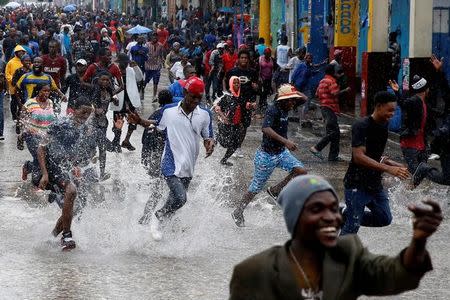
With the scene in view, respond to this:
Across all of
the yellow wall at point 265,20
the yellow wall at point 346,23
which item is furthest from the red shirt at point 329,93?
the yellow wall at point 265,20

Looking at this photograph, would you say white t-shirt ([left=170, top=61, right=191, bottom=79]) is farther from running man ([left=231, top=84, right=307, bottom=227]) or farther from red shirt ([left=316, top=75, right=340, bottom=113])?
running man ([left=231, top=84, right=307, bottom=227])

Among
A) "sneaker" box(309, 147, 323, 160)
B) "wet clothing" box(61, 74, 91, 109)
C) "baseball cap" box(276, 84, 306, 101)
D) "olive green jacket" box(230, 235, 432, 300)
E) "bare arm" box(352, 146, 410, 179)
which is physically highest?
"olive green jacket" box(230, 235, 432, 300)

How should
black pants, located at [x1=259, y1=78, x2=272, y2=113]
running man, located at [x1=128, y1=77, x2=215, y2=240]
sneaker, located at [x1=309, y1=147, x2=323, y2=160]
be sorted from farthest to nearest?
black pants, located at [x1=259, y1=78, x2=272, y2=113], sneaker, located at [x1=309, y1=147, x2=323, y2=160], running man, located at [x1=128, y1=77, x2=215, y2=240]

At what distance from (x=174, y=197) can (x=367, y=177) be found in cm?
205

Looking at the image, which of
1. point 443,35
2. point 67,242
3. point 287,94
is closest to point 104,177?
point 287,94

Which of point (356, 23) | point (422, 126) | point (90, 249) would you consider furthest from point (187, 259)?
point (356, 23)

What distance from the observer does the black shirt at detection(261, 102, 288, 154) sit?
455 inches

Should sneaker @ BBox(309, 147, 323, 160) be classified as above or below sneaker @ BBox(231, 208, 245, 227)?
below

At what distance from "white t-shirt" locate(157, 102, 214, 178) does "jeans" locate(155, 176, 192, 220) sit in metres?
0.06

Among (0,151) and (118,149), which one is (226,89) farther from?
(0,151)

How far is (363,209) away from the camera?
9281mm

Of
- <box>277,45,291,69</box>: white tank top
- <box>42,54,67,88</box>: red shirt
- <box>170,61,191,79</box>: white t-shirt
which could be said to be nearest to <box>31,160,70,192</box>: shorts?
<box>42,54,67,88</box>: red shirt

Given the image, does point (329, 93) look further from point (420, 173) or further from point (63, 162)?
point (63, 162)

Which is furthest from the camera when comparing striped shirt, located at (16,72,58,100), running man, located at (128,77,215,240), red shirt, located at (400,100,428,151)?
striped shirt, located at (16,72,58,100)
